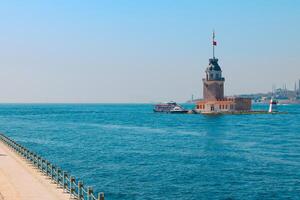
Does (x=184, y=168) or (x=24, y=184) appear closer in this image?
(x=24, y=184)

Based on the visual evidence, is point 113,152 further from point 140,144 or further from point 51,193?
point 51,193

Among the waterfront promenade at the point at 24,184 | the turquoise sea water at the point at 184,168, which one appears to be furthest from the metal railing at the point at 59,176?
the turquoise sea water at the point at 184,168

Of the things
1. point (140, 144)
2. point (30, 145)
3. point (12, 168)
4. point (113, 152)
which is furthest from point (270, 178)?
Result: point (30, 145)

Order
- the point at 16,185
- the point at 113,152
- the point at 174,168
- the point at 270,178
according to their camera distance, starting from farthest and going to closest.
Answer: the point at 113,152, the point at 174,168, the point at 270,178, the point at 16,185

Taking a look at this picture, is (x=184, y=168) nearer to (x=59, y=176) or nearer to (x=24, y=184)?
(x=59, y=176)

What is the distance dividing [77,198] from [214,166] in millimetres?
31788

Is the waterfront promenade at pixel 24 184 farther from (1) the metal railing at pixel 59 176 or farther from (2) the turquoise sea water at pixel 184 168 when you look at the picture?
(2) the turquoise sea water at pixel 184 168

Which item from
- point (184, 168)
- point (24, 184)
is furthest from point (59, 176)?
point (184, 168)

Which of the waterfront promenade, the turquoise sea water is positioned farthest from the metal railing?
the turquoise sea water

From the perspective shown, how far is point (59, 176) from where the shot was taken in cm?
3769

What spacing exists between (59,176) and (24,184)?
283 cm

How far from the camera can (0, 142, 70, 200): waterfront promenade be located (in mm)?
31797

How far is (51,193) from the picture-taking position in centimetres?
3275

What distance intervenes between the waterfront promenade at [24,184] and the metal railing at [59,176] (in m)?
0.46
